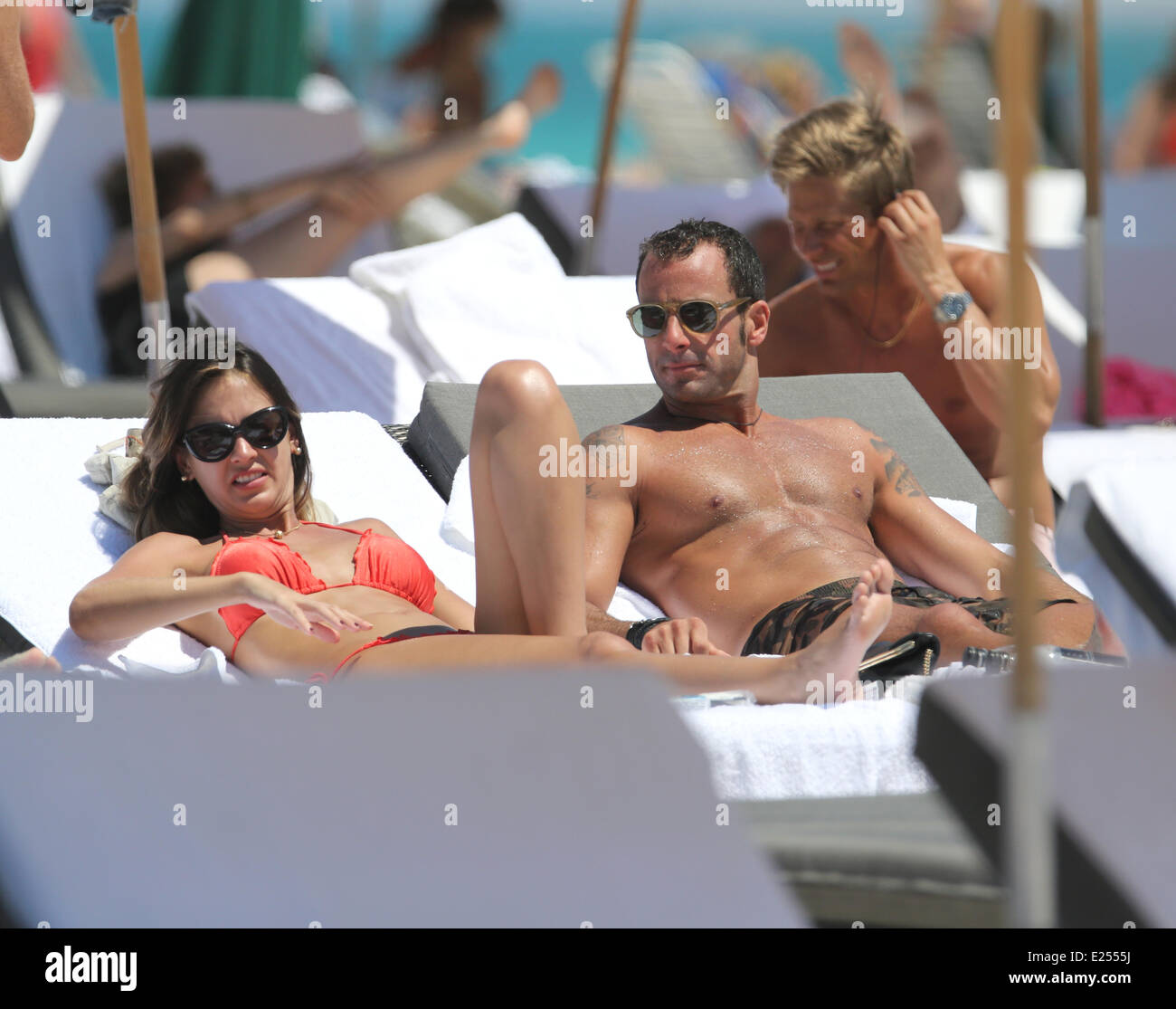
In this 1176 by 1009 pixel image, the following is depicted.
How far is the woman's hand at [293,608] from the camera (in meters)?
2.32

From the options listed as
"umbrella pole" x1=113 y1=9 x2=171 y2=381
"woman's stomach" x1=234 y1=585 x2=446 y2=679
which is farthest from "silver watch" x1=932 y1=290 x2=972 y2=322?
"umbrella pole" x1=113 y1=9 x2=171 y2=381

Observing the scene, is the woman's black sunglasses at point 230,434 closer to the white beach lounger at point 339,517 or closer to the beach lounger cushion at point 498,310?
the white beach lounger at point 339,517

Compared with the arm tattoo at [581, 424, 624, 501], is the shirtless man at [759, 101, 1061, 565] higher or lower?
higher

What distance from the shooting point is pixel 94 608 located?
2.42 metres

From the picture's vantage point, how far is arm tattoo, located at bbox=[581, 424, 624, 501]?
2.72 meters

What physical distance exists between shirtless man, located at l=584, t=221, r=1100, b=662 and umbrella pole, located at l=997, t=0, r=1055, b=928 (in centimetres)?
153

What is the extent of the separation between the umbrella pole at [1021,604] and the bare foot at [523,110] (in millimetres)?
4666

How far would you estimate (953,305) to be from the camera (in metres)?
3.69

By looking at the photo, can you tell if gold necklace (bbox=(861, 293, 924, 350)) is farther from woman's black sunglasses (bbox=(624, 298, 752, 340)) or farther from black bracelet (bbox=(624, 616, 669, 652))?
black bracelet (bbox=(624, 616, 669, 652))

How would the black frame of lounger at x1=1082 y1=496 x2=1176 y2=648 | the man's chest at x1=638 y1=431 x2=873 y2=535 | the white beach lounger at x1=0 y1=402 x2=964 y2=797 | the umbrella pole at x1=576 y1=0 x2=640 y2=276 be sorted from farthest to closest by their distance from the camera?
the umbrella pole at x1=576 y1=0 x2=640 y2=276, the man's chest at x1=638 y1=431 x2=873 y2=535, the black frame of lounger at x1=1082 y1=496 x2=1176 y2=648, the white beach lounger at x1=0 y1=402 x2=964 y2=797

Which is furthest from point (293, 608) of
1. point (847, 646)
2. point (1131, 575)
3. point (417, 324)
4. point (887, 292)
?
point (417, 324)

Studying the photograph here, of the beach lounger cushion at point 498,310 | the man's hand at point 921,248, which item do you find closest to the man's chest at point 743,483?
the man's hand at point 921,248

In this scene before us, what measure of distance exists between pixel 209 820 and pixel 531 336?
3.54m
